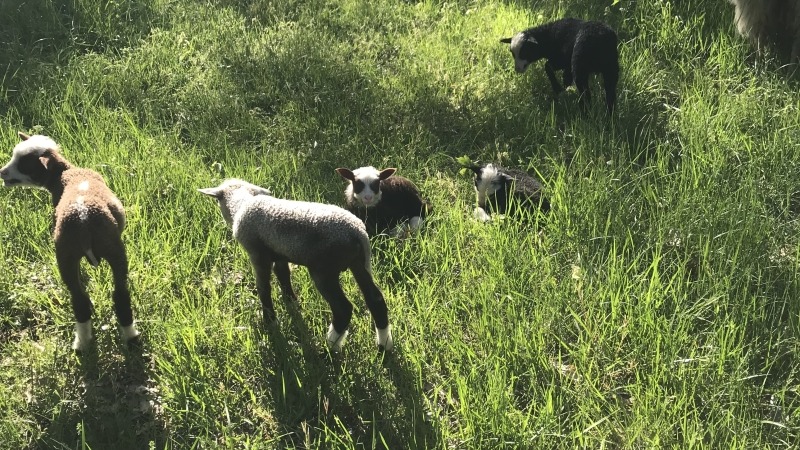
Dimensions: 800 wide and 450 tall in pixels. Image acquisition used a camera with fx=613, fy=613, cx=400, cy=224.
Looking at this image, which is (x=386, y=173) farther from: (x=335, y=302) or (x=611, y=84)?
(x=611, y=84)

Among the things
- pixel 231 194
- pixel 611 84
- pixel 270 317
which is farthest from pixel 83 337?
pixel 611 84

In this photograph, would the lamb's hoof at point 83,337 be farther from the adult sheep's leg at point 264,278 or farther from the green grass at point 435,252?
the adult sheep's leg at point 264,278

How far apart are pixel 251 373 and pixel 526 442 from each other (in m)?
1.44

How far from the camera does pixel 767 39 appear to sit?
211 inches

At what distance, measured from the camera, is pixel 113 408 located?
3084mm

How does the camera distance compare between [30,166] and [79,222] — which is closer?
[79,222]

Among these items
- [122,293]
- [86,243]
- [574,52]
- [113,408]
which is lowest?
[113,408]

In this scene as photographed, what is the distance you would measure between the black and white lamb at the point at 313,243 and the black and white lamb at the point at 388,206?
34.1 inches

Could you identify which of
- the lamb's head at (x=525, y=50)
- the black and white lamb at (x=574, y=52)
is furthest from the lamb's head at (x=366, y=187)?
the lamb's head at (x=525, y=50)

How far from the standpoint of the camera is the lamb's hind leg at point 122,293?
3.02 m

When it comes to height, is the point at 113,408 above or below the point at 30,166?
below

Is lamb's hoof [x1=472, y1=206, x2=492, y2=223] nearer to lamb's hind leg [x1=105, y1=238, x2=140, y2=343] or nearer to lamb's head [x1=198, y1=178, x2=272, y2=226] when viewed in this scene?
lamb's head [x1=198, y1=178, x2=272, y2=226]

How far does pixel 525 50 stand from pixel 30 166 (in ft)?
12.8

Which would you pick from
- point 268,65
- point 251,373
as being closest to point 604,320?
point 251,373
